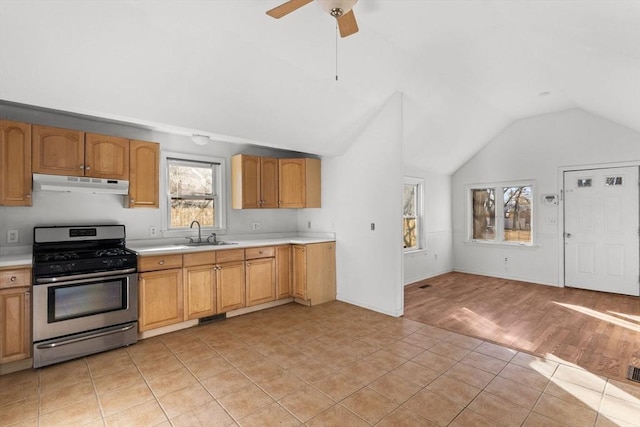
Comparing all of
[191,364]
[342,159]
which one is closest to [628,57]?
[342,159]

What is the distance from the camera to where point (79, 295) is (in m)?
2.99

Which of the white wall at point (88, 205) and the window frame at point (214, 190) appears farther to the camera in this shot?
the window frame at point (214, 190)

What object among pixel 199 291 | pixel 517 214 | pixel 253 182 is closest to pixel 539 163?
pixel 517 214

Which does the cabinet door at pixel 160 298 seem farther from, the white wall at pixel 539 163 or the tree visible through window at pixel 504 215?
the tree visible through window at pixel 504 215

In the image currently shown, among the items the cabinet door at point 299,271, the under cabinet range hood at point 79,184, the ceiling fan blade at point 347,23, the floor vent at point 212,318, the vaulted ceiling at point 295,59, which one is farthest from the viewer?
the cabinet door at point 299,271

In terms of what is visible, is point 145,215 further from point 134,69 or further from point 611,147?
point 611,147

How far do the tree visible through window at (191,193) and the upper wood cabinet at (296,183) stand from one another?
1.01m

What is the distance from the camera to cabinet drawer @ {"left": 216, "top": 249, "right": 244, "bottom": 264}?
3916mm

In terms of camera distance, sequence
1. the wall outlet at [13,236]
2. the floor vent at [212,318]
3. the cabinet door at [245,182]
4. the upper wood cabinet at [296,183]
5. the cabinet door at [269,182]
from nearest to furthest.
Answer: the wall outlet at [13,236] < the floor vent at [212,318] < the cabinet door at [245,182] < the cabinet door at [269,182] < the upper wood cabinet at [296,183]

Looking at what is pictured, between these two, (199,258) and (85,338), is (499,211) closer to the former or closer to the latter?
(199,258)

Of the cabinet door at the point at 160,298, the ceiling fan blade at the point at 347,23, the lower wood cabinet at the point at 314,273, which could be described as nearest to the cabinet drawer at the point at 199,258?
the cabinet door at the point at 160,298

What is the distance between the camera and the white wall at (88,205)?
3.19 meters

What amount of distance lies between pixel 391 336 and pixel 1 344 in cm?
351

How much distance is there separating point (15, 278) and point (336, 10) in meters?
3.31
